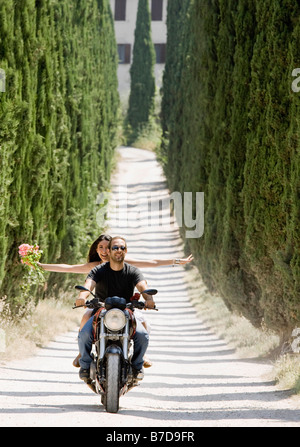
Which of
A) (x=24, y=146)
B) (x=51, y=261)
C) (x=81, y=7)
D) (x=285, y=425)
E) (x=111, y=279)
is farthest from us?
(x=81, y=7)

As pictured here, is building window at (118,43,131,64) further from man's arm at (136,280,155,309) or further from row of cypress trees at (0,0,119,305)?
man's arm at (136,280,155,309)

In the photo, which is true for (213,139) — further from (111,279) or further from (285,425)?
(285,425)

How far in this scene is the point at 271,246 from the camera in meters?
10.4

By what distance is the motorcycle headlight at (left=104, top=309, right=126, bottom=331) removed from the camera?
21.0ft

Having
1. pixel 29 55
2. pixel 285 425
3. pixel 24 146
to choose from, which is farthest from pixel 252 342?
pixel 285 425

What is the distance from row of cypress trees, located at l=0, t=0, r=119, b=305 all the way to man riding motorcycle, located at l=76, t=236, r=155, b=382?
137 inches

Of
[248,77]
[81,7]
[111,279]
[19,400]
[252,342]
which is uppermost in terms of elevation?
[81,7]

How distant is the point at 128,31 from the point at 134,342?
1721 inches

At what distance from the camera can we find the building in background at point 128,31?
157 feet

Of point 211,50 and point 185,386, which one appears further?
point 211,50

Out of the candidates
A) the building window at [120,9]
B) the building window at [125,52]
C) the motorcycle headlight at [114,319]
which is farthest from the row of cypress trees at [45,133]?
the building window at [125,52]

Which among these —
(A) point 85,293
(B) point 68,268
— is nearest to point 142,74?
(B) point 68,268

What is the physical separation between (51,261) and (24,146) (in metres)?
3.19

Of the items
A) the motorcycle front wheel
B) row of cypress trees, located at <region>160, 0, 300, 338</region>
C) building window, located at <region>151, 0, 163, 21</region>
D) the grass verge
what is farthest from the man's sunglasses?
building window, located at <region>151, 0, 163, 21</region>
